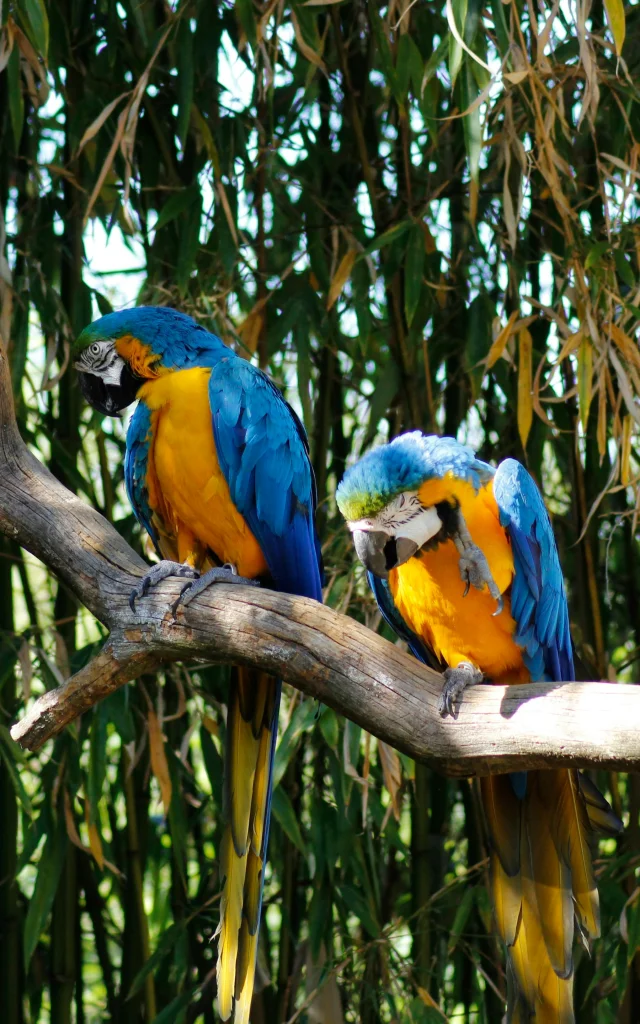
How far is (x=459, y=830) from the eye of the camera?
9.50ft

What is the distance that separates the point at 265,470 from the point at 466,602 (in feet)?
1.29

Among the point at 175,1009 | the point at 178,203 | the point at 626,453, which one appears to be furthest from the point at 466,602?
the point at 175,1009

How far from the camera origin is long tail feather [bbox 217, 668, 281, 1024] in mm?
1694

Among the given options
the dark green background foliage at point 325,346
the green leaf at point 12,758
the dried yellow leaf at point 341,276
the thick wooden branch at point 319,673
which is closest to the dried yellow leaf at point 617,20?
the dark green background foliage at point 325,346

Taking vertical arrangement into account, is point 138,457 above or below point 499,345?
below

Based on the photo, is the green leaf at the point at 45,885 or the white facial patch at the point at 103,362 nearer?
the white facial patch at the point at 103,362

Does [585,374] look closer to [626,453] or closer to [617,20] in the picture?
[626,453]

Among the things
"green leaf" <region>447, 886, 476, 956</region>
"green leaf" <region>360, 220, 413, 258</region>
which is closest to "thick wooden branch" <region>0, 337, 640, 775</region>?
"green leaf" <region>360, 220, 413, 258</region>

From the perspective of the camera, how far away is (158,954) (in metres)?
2.26

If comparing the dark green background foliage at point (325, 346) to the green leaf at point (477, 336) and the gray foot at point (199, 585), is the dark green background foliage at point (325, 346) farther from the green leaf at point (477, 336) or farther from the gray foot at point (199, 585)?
the gray foot at point (199, 585)

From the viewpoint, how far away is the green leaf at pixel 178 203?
2.17 metres

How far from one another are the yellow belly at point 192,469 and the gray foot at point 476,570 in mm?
400

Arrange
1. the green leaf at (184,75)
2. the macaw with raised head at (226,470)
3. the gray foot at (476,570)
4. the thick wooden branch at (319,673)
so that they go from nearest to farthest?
the thick wooden branch at (319,673) < the gray foot at (476,570) < the macaw with raised head at (226,470) < the green leaf at (184,75)

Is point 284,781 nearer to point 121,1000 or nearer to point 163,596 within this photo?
point 121,1000
